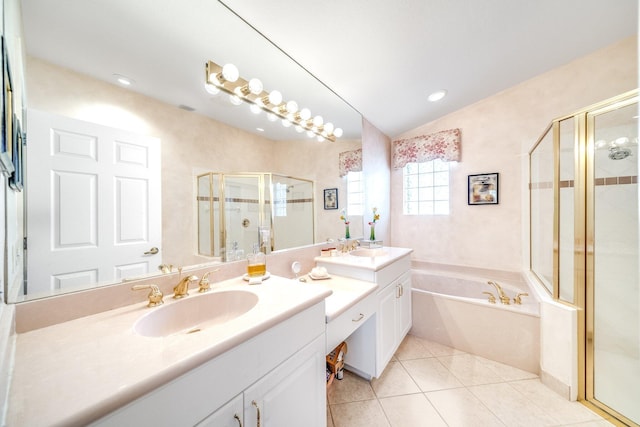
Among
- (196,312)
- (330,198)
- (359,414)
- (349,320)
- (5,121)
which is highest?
(5,121)

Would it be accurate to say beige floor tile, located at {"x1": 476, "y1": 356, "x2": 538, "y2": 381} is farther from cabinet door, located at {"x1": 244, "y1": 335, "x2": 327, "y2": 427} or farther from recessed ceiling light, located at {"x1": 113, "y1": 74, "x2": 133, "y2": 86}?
recessed ceiling light, located at {"x1": 113, "y1": 74, "x2": 133, "y2": 86}

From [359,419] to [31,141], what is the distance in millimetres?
1951

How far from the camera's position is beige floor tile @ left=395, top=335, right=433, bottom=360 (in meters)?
1.85

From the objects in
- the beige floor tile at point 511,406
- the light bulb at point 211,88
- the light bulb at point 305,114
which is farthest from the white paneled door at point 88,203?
the beige floor tile at point 511,406

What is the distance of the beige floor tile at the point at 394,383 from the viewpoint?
1493mm

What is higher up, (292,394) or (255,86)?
(255,86)

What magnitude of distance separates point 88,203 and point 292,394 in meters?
1.03

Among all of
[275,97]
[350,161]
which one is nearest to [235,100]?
[275,97]

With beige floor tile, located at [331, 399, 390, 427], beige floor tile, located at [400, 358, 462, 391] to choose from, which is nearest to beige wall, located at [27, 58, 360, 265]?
beige floor tile, located at [331, 399, 390, 427]

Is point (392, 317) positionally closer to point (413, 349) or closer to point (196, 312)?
point (413, 349)

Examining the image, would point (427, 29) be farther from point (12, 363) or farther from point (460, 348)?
point (460, 348)

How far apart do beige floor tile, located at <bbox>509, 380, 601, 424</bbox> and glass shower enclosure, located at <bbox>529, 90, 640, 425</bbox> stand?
0.10 m

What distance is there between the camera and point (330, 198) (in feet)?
6.23

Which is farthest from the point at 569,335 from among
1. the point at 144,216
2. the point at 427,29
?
the point at 144,216
